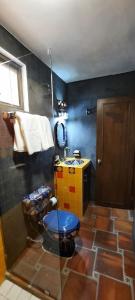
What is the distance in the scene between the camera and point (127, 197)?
2447 mm

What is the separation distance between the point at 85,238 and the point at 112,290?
24.9 inches

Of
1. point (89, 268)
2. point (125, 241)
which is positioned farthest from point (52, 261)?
point (125, 241)

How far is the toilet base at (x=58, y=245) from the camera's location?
4.91 ft

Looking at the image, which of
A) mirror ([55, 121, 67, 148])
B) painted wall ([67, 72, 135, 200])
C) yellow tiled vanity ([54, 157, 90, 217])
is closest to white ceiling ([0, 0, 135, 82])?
painted wall ([67, 72, 135, 200])

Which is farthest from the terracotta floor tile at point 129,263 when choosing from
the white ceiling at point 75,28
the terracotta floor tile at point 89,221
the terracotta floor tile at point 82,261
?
the white ceiling at point 75,28

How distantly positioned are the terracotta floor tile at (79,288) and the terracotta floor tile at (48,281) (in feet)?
0.26

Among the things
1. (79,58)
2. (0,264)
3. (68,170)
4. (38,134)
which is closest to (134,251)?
(68,170)

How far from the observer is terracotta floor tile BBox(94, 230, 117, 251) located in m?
1.70

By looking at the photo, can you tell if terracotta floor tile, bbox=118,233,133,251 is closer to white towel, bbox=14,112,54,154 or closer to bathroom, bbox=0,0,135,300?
bathroom, bbox=0,0,135,300

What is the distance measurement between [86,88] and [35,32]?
143cm

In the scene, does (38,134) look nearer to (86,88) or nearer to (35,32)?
(35,32)

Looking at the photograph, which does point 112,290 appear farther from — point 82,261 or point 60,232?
point 60,232

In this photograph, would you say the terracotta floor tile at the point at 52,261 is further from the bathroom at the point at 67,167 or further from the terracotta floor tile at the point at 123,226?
the terracotta floor tile at the point at 123,226

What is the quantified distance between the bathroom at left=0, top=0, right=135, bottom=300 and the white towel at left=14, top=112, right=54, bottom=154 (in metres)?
0.10
